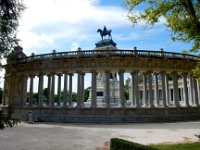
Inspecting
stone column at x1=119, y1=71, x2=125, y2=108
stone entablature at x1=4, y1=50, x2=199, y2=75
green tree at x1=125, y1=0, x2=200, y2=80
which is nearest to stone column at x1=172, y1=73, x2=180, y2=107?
stone entablature at x1=4, y1=50, x2=199, y2=75

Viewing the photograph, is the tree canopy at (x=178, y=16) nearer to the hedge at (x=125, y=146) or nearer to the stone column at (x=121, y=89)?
the hedge at (x=125, y=146)

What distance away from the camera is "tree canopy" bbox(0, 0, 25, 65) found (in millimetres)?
14407

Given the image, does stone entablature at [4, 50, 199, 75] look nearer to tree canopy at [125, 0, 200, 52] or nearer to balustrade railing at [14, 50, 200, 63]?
balustrade railing at [14, 50, 200, 63]

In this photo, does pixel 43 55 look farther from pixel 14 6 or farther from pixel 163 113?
pixel 14 6

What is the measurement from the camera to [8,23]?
1532 centimetres

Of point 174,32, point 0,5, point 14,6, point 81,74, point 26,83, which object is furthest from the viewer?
point 26,83

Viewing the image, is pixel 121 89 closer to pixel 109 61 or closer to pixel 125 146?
pixel 109 61

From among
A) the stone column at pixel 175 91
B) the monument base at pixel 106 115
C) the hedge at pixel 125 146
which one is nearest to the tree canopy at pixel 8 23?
the hedge at pixel 125 146

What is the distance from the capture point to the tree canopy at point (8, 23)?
47.3ft

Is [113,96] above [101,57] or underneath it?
underneath

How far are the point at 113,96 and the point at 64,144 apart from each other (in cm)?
3968

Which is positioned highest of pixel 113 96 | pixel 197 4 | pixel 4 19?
pixel 197 4

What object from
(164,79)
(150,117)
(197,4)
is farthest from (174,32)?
(164,79)

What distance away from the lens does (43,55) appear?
5169 centimetres
